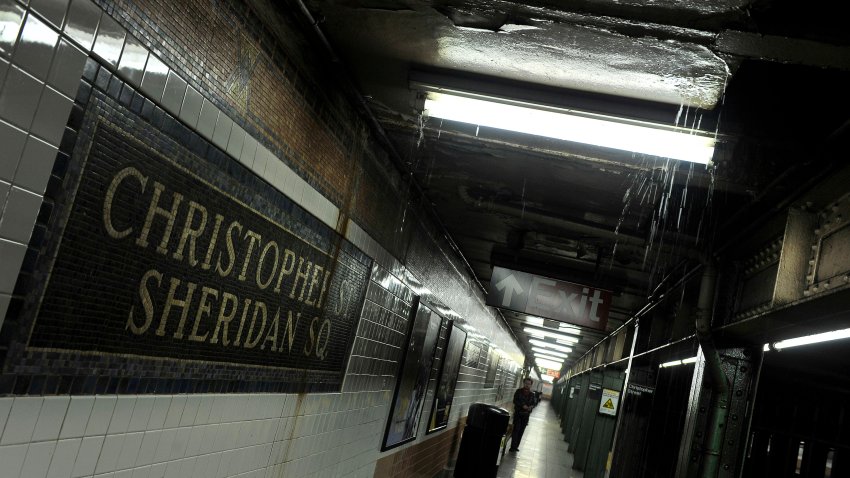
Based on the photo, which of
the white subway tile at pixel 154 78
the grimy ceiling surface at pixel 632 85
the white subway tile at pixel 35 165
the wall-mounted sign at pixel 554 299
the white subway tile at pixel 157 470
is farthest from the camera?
the wall-mounted sign at pixel 554 299

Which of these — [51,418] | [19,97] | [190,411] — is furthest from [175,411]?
[19,97]

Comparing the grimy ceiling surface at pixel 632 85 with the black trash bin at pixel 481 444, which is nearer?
the grimy ceiling surface at pixel 632 85

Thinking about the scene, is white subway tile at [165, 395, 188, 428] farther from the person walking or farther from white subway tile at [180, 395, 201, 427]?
the person walking

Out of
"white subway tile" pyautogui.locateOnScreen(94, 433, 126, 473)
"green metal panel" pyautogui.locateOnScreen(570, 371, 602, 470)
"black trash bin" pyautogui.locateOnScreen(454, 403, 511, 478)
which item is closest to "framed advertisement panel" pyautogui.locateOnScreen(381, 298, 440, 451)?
"black trash bin" pyautogui.locateOnScreen(454, 403, 511, 478)

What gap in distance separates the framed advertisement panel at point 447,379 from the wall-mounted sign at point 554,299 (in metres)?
2.52

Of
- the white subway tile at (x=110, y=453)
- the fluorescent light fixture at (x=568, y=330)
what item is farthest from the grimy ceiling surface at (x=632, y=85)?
the fluorescent light fixture at (x=568, y=330)

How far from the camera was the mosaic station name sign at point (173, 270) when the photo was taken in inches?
102

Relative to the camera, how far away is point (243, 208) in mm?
3670

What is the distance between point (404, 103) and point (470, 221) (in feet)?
13.0

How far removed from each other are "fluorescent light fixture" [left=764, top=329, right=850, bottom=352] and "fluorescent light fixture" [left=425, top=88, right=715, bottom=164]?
4.33ft

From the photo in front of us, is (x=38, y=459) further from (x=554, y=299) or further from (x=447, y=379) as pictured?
(x=447, y=379)

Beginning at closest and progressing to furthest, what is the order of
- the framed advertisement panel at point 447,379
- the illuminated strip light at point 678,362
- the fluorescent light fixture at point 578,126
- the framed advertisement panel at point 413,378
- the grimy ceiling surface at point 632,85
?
the grimy ceiling surface at point 632,85 → the fluorescent light fixture at point 578,126 → the illuminated strip light at point 678,362 → the framed advertisement panel at point 413,378 → the framed advertisement panel at point 447,379

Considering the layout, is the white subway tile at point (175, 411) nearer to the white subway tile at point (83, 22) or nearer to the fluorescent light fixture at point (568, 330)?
the white subway tile at point (83, 22)

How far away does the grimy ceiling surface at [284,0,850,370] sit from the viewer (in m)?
3.17
